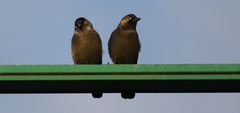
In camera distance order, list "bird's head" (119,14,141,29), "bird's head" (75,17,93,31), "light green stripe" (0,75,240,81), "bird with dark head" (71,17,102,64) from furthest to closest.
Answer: "bird's head" (119,14,141,29) → "bird's head" (75,17,93,31) → "bird with dark head" (71,17,102,64) → "light green stripe" (0,75,240,81)

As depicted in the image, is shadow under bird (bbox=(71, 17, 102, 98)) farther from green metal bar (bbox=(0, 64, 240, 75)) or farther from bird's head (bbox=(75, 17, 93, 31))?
green metal bar (bbox=(0, 64, 240, 75))

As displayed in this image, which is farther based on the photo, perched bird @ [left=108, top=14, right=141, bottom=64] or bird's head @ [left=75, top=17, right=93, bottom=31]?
bird's head @ [left=75, top=17, right=93, bottom=31]

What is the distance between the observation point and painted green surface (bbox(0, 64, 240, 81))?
294 centimetres

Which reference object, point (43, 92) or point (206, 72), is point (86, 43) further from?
point (206, 72)

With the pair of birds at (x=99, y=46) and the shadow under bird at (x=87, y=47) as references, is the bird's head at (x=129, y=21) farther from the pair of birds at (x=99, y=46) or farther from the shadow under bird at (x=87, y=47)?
the shadow under bird at (x=87, y=47)

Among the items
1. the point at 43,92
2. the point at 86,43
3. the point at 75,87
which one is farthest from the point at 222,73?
the point at 86,43

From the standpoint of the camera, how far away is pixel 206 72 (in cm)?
299

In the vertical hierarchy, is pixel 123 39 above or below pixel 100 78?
below

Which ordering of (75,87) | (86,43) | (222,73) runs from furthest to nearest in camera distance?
1. (86,43)
2. (75,87)
3. (222,73)

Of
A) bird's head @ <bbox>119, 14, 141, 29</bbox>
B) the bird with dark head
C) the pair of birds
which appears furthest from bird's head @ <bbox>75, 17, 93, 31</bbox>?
bird's head @ <bbox>119, 14, 141, 29</bbox>

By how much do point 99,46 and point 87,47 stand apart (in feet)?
0.50

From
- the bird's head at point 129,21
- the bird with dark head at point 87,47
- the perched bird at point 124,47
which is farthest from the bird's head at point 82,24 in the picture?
the bird's head at point 129,21

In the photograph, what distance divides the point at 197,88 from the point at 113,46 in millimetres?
4411

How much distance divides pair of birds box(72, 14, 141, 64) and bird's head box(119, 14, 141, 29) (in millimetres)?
101
